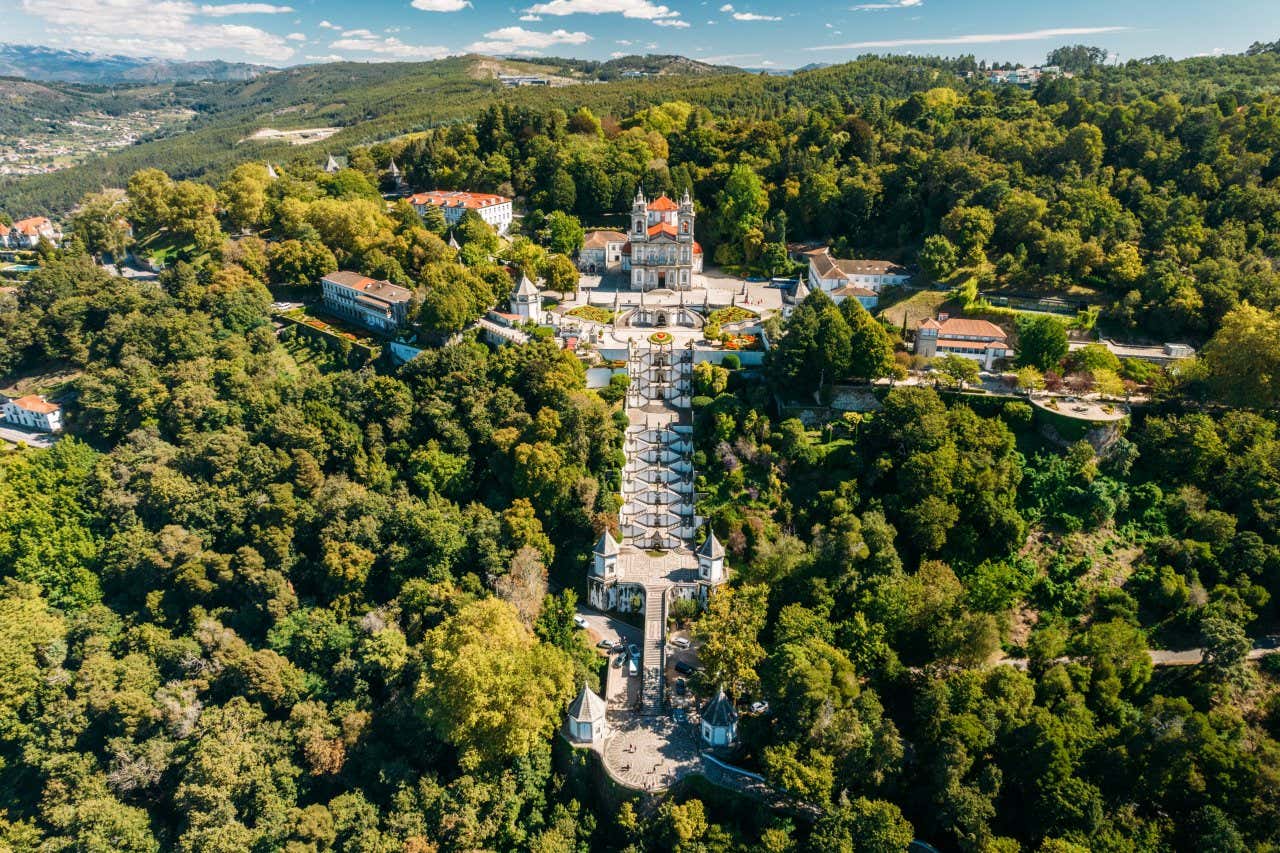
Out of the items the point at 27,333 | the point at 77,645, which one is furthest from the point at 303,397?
the point at 27,333

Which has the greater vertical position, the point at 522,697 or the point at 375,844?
the point at 522,697

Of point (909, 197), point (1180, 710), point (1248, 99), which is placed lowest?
point (1180, 710)

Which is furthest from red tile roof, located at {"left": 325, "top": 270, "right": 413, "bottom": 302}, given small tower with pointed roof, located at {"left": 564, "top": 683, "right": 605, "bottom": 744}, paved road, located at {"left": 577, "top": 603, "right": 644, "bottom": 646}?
small tower with pointed roof, located at {"left": 564, "top": 683, "right": 605, "bottom": 744}

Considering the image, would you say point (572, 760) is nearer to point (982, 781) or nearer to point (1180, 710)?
point (982, 781)

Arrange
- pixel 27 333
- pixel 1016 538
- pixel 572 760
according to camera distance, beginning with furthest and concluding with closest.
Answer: pixel 27 333
pixel 1016 538
pixel 572 760

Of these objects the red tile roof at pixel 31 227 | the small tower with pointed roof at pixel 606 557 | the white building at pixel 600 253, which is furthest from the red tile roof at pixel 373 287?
the red tile roof at pixel 31 227

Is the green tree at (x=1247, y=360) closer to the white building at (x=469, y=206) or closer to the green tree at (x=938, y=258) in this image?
the green tree at (x=938, y=258)

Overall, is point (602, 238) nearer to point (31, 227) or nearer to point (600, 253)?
point (600, 253)
